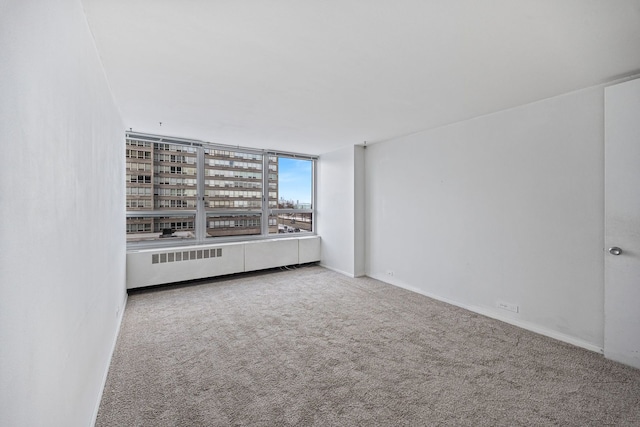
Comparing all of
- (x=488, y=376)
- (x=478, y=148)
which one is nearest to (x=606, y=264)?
(x=488, y=376)

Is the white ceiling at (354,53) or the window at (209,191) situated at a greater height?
the white ceiling at (354,53)

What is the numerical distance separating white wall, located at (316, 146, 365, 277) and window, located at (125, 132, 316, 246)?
41cm

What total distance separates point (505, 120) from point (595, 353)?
244 centimetres

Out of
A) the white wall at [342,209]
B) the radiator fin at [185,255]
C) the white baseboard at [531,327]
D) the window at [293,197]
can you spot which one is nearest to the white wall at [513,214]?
the white baseboard at [531,327]

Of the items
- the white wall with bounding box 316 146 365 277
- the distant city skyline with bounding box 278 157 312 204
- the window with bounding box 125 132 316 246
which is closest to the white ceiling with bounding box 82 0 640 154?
the window with bounding box 125 132 316 246

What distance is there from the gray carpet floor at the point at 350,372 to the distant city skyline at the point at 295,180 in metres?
2.87

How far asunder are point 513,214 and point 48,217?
3.85 meters

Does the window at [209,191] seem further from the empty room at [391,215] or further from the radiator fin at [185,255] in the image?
the radiator fin at [185,255]

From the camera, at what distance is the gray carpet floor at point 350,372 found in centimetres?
185

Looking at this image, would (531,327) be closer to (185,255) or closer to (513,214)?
(513,214)

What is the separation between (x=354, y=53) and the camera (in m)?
2.09

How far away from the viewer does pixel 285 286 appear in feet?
15.2

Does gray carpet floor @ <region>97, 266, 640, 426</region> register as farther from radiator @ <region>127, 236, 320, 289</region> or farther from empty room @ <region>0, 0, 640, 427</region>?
radiator @ <region>127, 236, 320, 289</region>

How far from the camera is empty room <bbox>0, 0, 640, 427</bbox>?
1.20 m
